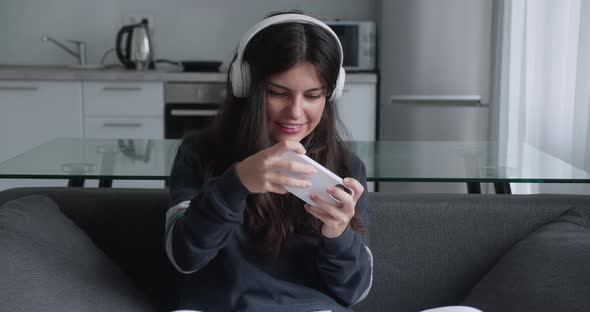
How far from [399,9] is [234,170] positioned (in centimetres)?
265

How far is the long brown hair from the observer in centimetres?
132

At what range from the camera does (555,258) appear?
150 centimetres

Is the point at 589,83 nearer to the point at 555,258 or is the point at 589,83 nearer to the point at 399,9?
the point at 555,258

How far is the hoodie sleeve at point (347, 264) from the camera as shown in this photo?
1.31 m

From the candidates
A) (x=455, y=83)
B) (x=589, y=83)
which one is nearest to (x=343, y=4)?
(x=455, y=83)

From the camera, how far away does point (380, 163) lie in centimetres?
182

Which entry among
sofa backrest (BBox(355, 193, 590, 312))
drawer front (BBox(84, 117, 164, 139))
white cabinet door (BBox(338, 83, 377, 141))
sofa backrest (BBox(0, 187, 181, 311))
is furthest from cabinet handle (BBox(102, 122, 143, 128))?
sofa backrest (BBox(355, 193, 590, 312))

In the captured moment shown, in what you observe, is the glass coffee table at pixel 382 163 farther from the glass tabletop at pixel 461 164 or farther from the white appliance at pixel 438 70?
the white appliance at pixel 438 70

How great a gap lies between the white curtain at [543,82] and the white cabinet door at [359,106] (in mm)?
603

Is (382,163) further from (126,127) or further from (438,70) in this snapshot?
(126,127)

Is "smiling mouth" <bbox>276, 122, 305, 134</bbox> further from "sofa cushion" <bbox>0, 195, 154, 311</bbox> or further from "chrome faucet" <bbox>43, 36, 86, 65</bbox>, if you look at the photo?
"chrome faucet" <bbox>43, 36, 86, 65</bbox>

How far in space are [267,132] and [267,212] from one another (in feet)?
0.49

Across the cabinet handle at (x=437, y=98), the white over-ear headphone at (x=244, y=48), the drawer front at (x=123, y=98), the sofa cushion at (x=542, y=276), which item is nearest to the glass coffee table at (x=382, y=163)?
the sofa cushion at (x=542, y=276)

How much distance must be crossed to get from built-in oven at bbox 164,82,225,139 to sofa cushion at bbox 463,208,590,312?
7.76 feet
